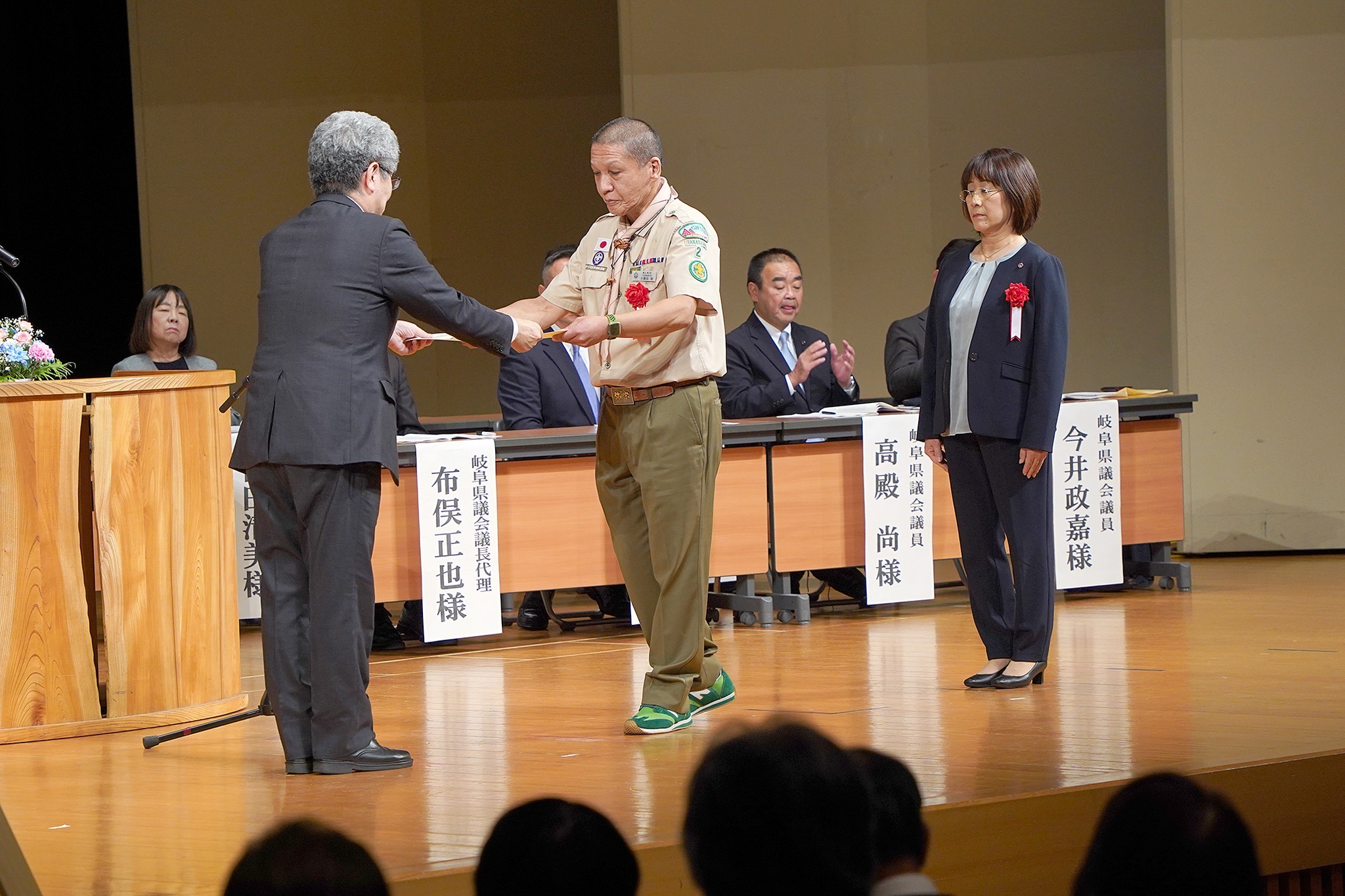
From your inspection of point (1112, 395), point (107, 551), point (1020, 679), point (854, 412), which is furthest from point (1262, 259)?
point (107, 551)

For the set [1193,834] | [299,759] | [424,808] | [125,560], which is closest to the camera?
[1193,834]

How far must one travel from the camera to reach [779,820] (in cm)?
136

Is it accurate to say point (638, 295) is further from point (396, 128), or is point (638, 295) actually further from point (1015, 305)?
point (396, 128)

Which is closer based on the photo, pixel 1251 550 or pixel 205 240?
pixel 1251 550

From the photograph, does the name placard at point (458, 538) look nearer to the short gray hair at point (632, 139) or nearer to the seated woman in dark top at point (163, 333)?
the seated woman in dark top at point (163, 333)

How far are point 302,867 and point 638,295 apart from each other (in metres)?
2.66


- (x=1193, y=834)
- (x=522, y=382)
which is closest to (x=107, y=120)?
(x=522, y=382)

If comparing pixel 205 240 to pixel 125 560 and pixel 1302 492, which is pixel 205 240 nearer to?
pixel 125 560

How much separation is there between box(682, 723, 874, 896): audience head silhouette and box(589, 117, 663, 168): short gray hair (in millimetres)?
2634

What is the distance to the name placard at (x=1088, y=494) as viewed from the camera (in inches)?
236

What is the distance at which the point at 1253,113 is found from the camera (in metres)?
7.09

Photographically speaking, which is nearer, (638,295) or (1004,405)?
(638,295)

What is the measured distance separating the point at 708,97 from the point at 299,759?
5.40 meters

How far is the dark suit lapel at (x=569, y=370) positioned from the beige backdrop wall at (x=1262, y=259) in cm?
293
